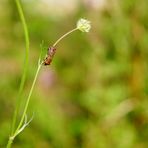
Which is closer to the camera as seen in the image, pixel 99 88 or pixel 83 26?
pixel 83 26

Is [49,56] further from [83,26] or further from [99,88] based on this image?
[99,88]

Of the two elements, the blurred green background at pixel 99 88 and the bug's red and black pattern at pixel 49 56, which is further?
the blurred green background at pixel 99 88

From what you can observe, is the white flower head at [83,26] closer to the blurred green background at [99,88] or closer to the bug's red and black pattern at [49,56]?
the bug's red and black pattern at [49,56]

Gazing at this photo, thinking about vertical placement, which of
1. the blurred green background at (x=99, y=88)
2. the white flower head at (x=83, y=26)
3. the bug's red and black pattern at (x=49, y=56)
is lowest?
the blurred green background at (x=99, y=88)

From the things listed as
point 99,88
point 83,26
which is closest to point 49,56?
point 83,26

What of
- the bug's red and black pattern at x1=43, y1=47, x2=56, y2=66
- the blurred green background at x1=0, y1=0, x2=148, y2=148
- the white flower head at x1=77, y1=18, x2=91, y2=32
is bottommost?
the blurred green background at x1=0, y1=0, x2=148, y2=148

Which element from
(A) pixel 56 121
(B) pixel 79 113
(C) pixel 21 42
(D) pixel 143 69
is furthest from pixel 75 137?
(C) pixel 21 42

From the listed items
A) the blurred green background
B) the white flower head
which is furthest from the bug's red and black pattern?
the blurred green background

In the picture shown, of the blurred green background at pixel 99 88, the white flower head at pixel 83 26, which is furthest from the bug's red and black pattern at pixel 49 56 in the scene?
the blurred green background at pixel 99 88

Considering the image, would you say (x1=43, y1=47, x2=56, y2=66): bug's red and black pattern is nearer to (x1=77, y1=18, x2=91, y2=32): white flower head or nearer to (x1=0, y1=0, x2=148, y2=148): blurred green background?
(x1=77, y1=18, x2=91, y2=32): white flower head

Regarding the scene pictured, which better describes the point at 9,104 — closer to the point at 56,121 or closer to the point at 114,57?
the point at 56,121

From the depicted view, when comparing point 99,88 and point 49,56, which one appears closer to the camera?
point 49,56

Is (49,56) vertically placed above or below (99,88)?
above
